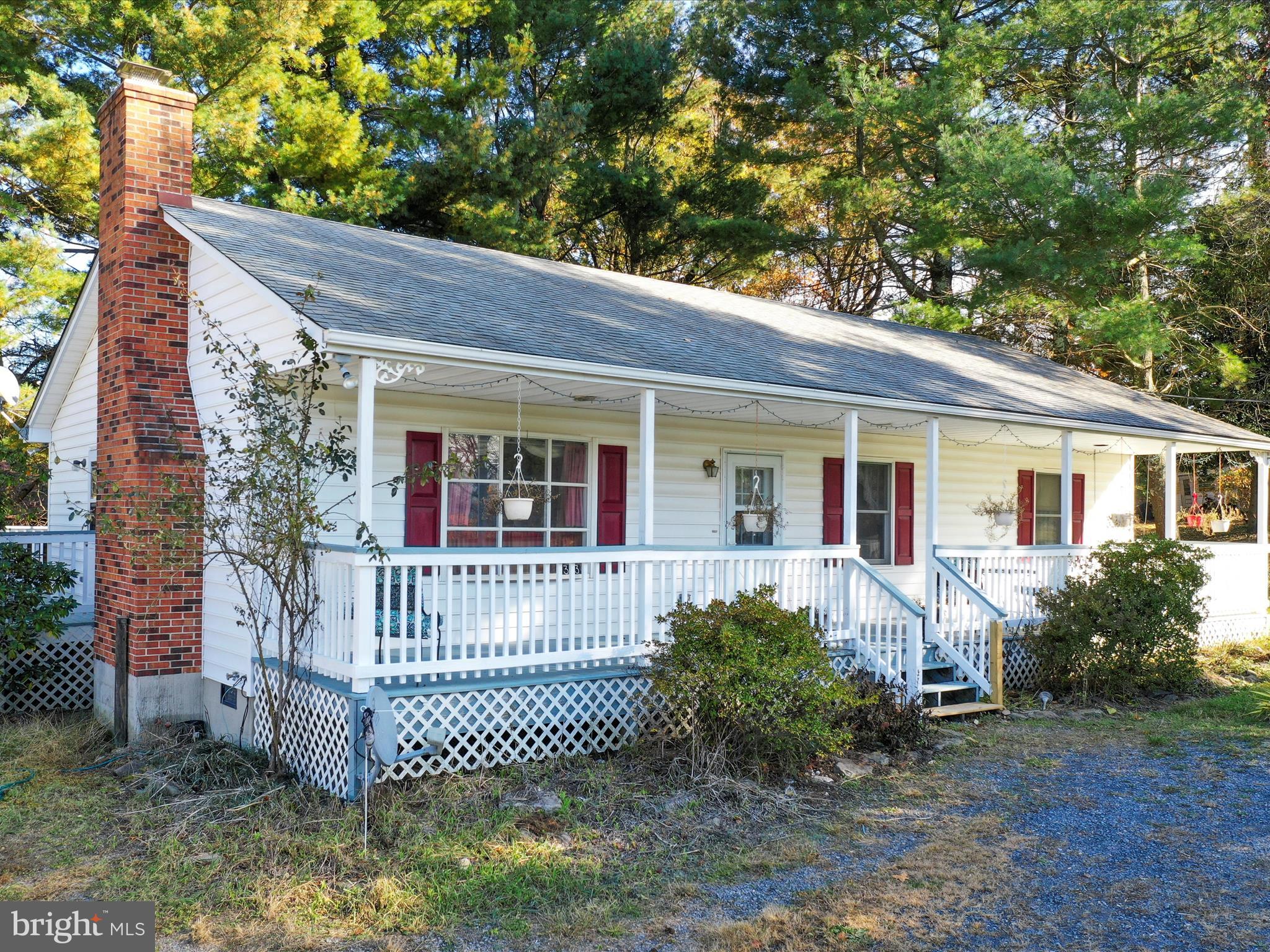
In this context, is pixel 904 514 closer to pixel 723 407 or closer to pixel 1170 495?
pixel 1170 495

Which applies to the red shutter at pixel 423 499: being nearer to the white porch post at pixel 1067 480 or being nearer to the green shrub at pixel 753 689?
the green shrub at pixel 753 689

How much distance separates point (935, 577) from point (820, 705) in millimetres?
3972

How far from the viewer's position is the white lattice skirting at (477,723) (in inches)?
281

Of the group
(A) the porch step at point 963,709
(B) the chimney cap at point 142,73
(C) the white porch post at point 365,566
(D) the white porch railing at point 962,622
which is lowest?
(A) the porch step at point 963,709

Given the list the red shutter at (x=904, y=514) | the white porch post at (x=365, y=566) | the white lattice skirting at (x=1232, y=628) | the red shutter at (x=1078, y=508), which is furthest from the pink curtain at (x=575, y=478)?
the red shutter at (x=1078, y=508)

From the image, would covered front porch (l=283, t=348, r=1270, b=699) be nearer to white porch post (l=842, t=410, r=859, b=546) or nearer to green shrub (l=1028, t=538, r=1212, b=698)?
white porch post (l=842, t=410, r=859, b=546)

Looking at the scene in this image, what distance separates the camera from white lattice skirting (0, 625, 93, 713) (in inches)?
396

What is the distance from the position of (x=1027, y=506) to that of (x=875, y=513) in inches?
132

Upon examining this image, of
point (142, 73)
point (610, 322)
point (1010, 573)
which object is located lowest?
point (1010, 573)

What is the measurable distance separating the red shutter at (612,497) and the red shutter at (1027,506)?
724 cm

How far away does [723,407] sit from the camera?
36.1ft

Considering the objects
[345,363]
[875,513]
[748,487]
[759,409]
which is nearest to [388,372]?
[345,363]

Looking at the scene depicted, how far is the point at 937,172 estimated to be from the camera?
72.0 ft

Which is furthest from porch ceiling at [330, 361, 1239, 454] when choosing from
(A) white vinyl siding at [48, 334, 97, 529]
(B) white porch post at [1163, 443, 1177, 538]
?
(A) white vinyl siding at [48, 334, 97, 529]
